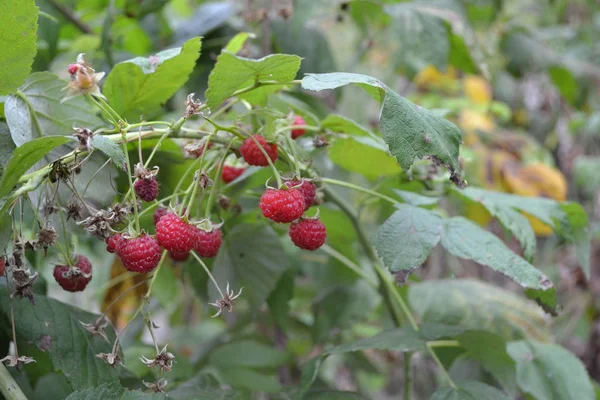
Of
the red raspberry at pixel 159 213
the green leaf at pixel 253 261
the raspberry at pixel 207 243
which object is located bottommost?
the green leaf at pixel 253 261

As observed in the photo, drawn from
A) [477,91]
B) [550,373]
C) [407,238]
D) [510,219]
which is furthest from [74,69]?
[477,91]

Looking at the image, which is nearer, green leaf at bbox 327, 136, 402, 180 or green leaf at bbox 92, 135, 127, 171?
green leaf at bbox 92, 135, 127, 171

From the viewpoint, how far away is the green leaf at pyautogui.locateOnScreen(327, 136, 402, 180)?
984 millimetres

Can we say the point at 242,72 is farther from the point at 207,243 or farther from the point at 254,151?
the point at 207,243

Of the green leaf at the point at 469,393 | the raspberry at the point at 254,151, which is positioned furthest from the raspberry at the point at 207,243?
the green leaf at the point at 469,393

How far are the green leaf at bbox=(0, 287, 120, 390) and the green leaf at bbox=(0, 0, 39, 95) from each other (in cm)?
28

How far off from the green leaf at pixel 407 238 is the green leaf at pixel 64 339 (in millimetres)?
381

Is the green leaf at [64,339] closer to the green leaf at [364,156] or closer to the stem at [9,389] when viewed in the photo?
the stem at [9,389]

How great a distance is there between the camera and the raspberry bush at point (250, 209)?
2.35 ft

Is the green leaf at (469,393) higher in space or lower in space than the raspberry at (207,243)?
lower

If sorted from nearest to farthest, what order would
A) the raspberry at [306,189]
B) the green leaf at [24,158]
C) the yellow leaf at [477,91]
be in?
the green leaf at [24,158] → the raspberry at [306,189] → the yellow leaf at [477,91]

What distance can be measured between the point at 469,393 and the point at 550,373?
0.87 ft

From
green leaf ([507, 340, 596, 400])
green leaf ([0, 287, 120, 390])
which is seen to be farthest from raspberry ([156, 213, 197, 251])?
green leaf ([507, 340, 596, 400])

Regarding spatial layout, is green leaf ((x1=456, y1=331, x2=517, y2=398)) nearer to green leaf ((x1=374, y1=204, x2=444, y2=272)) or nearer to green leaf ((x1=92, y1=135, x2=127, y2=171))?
green leaf ((x1=374, y1=204, x2=444, y2=272))
